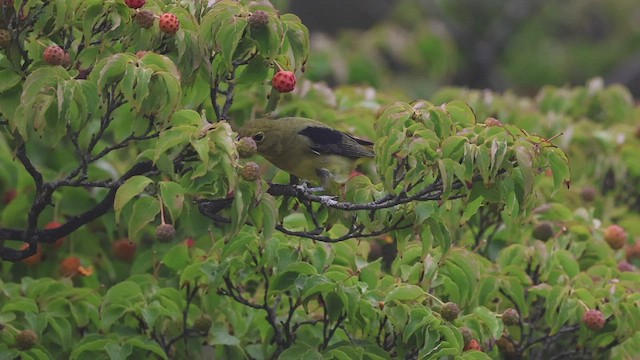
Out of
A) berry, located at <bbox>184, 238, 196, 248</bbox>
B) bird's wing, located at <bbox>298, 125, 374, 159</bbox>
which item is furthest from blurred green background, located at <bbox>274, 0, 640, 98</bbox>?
bird's wing, located at <bbox>298, 125, 374, 159</bbox>

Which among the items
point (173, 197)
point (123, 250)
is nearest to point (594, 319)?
point (173, 197)

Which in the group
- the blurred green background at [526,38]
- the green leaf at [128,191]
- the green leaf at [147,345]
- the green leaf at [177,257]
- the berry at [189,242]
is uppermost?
the green leaf at [128,191]

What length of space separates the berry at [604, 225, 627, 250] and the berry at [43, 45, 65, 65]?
269 cm

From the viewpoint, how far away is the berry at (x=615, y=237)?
17.5 feet

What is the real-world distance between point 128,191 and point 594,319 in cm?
183

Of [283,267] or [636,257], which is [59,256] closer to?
[283,267]

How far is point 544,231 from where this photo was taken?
5223 millimetres

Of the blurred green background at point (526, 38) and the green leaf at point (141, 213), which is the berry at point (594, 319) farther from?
the blurred green background at point (526, 38)

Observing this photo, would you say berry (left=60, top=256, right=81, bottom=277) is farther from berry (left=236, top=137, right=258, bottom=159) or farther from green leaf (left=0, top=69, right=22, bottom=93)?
→ berry (left=236, top=137, right=258, bottom=159)

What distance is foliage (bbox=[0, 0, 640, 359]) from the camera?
3463 millimetres

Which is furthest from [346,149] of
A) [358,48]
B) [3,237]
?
[358,48]

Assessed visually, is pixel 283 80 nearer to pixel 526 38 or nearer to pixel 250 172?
pixel 250 172

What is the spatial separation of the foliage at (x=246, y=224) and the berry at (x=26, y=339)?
0.14ft

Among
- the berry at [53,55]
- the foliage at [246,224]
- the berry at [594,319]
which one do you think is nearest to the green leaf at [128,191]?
the foliage at [246,224]
